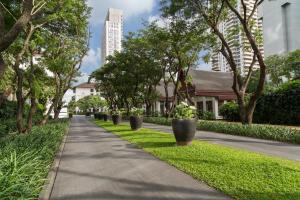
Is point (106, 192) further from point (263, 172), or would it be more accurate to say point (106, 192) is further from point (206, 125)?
point (206, 125)

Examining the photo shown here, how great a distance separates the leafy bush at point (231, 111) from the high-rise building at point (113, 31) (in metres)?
14.0

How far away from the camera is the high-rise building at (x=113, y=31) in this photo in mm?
36625

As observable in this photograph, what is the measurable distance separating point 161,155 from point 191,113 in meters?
2.71

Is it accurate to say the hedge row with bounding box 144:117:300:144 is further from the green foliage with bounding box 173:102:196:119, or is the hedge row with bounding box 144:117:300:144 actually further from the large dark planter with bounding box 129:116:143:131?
the green foliage with bounding box 173:102:196:119

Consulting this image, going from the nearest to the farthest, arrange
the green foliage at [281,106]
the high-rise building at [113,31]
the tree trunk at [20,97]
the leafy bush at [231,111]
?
the tree trunk at [20,97] → the green foliage at [281,106] → the leafy bush at [231,111] → the high-rise building at [113,31]

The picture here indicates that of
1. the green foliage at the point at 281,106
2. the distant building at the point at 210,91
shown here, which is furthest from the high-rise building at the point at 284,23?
the green foliage at the point at 281,106

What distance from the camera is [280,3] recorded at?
68.1m

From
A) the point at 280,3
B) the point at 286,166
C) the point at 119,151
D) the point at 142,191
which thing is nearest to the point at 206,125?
the point at 119,151

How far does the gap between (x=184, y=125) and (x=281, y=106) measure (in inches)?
573

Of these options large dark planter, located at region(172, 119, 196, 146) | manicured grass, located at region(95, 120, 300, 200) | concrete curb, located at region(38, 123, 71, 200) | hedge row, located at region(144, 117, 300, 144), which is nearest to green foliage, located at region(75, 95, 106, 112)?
hedge row, located at region(144, 117, 300, 144)

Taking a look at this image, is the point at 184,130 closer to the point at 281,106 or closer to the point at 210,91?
the point at 281,106

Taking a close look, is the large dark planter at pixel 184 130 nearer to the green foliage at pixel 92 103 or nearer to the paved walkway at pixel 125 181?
the paved walkway at pixel 125 181

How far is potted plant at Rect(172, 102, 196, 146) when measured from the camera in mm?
12398

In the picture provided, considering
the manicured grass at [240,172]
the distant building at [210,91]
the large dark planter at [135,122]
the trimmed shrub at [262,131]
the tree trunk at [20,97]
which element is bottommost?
the manicured grass at [240,172]
